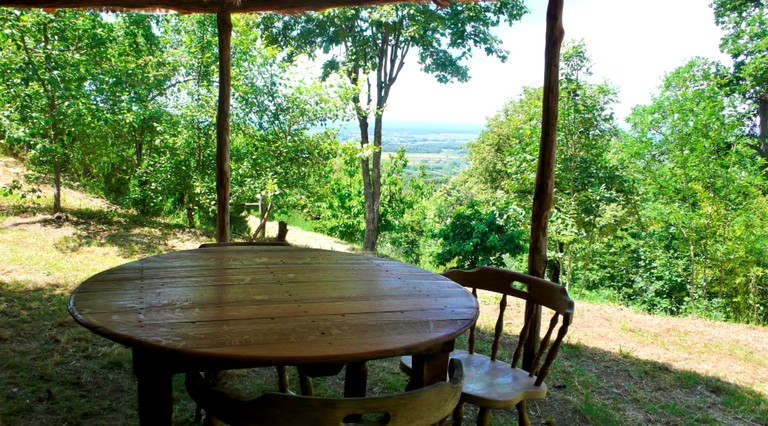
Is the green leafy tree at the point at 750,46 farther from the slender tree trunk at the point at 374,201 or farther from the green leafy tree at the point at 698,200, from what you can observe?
the slender tree trunk at the point at 374,201

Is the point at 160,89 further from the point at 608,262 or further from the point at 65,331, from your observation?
the point at 608,262

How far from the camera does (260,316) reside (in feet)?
4.52

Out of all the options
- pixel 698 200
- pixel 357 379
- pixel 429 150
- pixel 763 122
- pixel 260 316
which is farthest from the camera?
pixel 429 150

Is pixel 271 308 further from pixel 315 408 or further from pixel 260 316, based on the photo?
pixel 315 408

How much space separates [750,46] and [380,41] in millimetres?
7622

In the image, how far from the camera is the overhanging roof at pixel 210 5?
338cm

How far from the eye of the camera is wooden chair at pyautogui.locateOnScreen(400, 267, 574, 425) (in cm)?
172

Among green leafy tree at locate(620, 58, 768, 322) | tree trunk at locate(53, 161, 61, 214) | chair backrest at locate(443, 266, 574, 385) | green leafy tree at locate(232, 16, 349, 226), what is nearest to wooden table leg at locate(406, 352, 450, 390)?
chair backrest at locate(443, 266, 574, 385)

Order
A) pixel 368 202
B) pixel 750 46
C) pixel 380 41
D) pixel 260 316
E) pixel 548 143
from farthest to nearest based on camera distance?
pixel 750 46, pixel 368 202, pixel 380 41, pixel 548 143, pixel 260 316

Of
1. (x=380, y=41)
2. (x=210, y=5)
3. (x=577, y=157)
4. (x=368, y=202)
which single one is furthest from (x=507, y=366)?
(x=380, y=41)

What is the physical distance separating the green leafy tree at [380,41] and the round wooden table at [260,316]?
20.4ft

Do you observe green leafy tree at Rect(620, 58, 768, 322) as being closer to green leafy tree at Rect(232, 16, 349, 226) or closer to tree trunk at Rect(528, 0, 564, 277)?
tree trunk at Rect(528, 0, 564, 277)

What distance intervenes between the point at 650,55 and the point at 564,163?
2212cm

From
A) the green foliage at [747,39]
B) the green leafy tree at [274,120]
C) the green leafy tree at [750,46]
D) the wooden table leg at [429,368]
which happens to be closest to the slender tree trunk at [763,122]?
the green leafy tree at [750,46]
